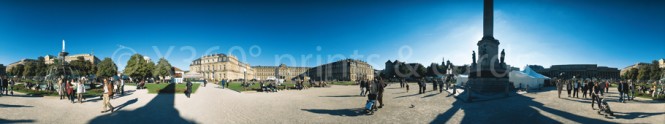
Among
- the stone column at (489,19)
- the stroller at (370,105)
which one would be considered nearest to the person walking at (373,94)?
the stroller at (370,105)

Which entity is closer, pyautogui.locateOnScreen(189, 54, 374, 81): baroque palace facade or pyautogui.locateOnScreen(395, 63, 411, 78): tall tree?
pyautogui.locateOnScreen(189, 54, 374, 81): baroque palace facade

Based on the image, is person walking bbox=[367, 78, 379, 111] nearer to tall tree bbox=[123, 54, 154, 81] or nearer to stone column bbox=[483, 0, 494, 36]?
stone column bbox=[483, 0, 494, 36]

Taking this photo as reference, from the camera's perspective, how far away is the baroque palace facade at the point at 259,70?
118312 millimetres

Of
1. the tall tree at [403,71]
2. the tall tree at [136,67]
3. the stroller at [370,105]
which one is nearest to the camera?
the stroller at [370,105]

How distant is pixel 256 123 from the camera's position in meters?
9.34

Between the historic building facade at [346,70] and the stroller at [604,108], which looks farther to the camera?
the historic building facade at [346,70]

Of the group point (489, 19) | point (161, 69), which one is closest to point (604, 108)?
point (489, 19)

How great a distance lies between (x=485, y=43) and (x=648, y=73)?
117577 millimetres

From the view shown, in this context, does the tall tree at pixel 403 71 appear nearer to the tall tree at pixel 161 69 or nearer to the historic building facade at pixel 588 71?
the historic building facade at pixel 588 71

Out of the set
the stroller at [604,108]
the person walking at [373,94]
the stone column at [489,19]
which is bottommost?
the stroller at [604,108]

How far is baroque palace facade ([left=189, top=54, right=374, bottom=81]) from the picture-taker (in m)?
118

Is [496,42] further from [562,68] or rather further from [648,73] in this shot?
[562,68]

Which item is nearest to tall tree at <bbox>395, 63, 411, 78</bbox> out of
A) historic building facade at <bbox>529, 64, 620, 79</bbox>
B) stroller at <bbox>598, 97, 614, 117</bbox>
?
historic building facade at <bbox>529, 64, 620, 79</bbox>

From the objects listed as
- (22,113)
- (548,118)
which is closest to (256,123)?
(22,113)
